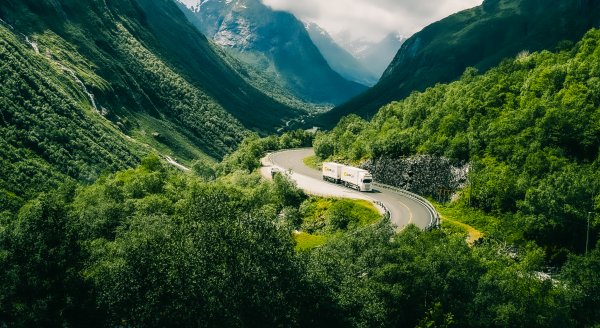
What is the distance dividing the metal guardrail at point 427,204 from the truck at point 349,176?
5.59 m

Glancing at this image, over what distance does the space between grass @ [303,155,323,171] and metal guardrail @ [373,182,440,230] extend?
96.5 feet

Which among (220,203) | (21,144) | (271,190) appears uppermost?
(220,203)

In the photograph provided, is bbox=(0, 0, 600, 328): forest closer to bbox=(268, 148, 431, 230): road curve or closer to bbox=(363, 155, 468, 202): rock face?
bbox=(363, 155, 468, 202): rock face

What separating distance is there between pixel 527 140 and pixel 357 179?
27903 millimetres

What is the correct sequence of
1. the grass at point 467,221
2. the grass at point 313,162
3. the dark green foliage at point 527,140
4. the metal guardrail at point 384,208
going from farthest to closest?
the grass at point 313,162, the metal guardrail at point 384,208, the grass at point 467,221, the dark green foliage at point 527,140

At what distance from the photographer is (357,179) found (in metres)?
92.6

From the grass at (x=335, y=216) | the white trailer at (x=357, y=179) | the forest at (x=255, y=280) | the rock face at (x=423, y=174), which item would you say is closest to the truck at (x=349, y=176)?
the white trailer at (x=357, y=179)

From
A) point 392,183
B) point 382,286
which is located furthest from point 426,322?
point 392,183

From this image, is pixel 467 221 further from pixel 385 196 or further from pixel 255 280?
pixel 255 280

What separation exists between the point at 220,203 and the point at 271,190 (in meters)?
44.7

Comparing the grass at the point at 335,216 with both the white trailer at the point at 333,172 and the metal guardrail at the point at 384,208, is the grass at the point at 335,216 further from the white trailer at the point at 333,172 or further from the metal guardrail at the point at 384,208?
the white trailer at the point at 333,172

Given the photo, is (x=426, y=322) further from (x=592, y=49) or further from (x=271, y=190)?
(x=592, y=49)

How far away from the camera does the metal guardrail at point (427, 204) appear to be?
6957 centimetres

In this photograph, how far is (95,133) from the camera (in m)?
199
